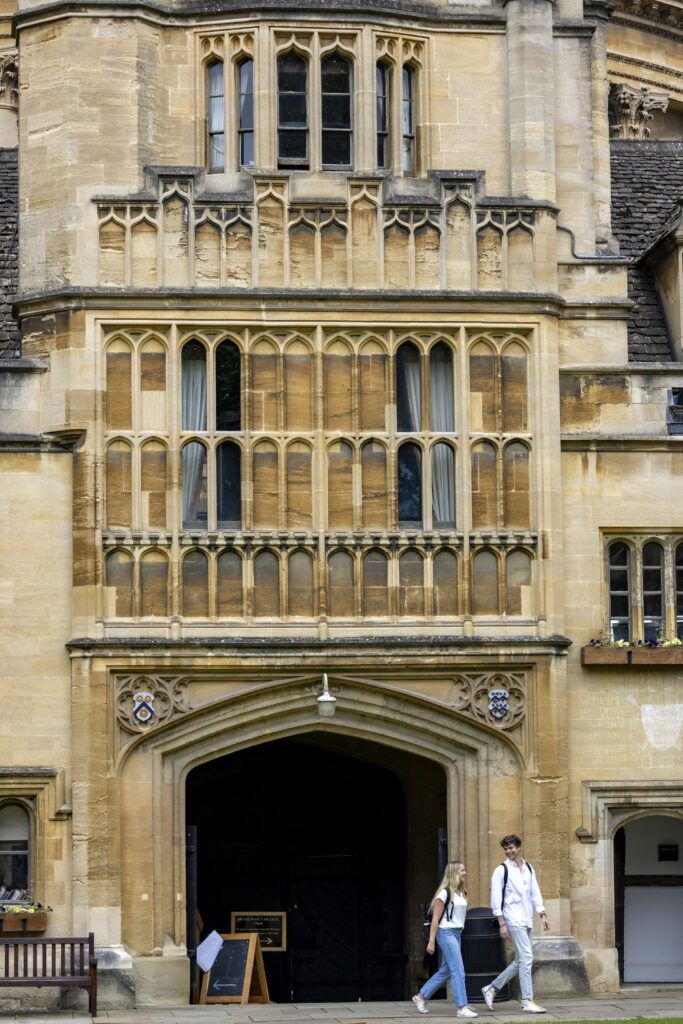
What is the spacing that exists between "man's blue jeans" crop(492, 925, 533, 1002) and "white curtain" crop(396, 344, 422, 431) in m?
6.42

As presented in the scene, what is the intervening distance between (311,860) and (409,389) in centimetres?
717

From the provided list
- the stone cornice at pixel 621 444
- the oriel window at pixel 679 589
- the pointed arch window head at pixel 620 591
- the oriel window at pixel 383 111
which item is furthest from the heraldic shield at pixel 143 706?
the oriel window at pixel 383 111

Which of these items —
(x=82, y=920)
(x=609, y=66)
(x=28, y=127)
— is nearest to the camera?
(x=82, y=920)

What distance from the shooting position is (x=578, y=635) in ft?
88.7

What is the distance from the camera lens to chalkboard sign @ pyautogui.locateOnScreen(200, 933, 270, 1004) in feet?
88.3

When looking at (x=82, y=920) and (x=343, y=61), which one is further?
(x=343, y=61)

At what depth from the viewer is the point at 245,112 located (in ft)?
90.6

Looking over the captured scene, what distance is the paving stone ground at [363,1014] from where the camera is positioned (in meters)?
23.6

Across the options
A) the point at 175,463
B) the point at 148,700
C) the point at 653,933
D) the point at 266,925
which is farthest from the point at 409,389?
the point at 266,925

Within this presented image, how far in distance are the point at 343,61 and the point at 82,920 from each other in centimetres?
1083

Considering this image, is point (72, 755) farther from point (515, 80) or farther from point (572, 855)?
point (515, 80)

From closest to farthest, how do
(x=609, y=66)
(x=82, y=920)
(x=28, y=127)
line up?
1. (x=82, y=920)
2. (x=28, y=127)
3. (x=609, y=66)

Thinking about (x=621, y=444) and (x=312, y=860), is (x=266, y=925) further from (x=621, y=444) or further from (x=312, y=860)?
(x=621, y=444)

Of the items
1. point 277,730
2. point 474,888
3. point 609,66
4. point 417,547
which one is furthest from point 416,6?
point 609,66
